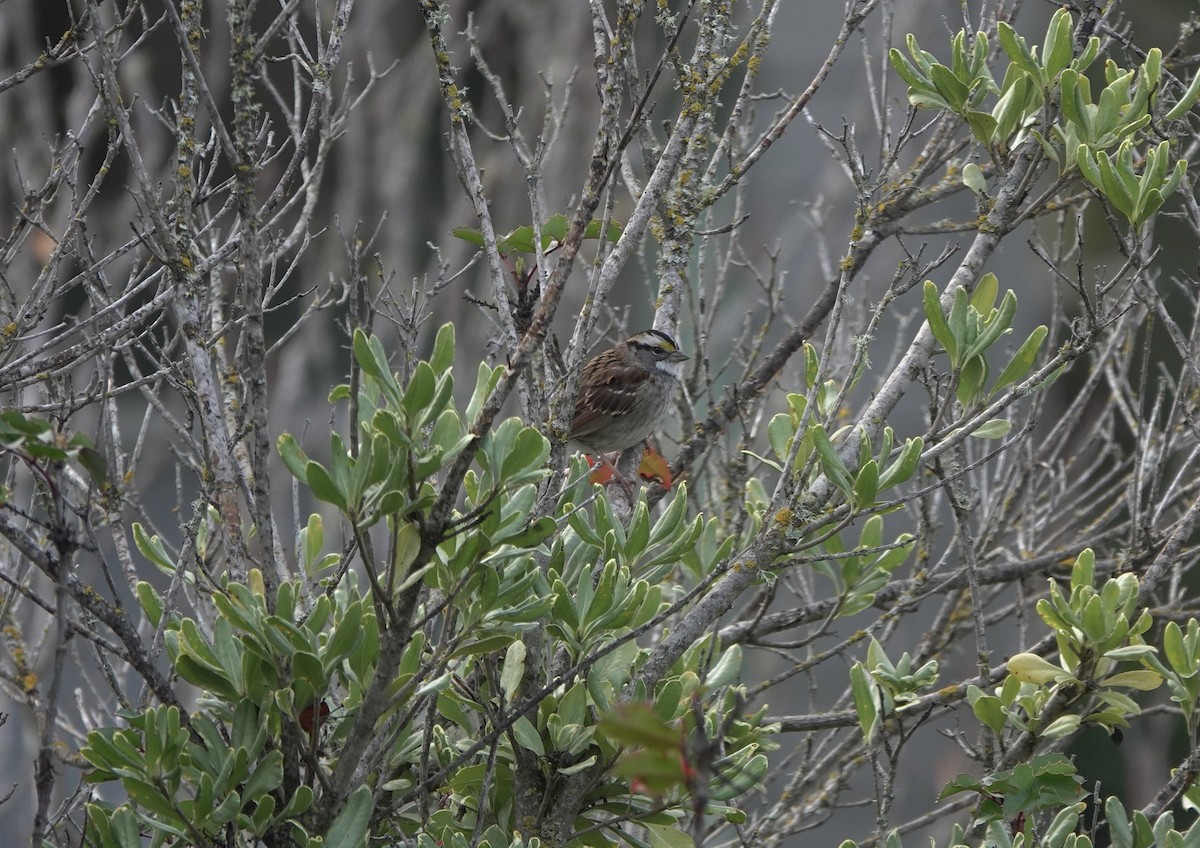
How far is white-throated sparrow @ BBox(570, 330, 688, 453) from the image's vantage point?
5.11 metres

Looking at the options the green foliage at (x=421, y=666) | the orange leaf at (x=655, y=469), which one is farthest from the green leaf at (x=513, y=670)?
the orange leaf at (x=655, y=469)

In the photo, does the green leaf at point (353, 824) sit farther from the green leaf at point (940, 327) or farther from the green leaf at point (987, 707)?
the green leaf at point (940, 327)

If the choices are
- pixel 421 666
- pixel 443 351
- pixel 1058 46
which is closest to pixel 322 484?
pixel 443 351

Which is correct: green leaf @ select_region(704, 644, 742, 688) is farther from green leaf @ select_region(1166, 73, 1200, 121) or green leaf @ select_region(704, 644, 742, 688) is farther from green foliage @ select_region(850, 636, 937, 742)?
green leaf @ select_region(1166, 73, 1200, 121)

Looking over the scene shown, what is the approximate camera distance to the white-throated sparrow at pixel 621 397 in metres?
5.11

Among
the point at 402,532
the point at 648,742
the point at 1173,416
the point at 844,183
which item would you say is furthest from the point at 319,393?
the point at 648,742

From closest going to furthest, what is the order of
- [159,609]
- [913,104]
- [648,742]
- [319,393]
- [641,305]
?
[648,742] < [159,609] < [913,104] < [319,393] < [641,305]

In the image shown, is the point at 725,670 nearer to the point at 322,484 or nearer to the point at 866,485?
the point at 866,485

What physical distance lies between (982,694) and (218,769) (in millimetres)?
1537

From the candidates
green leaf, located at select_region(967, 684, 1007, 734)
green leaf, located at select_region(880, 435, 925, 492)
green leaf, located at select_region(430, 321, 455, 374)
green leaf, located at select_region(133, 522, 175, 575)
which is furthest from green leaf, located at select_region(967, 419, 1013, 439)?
green leaf, located at select_region(133, 522, 175, 575)

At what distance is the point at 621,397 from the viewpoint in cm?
534

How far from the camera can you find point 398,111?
932cm

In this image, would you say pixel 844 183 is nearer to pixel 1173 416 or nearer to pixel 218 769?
pixel 1173 416

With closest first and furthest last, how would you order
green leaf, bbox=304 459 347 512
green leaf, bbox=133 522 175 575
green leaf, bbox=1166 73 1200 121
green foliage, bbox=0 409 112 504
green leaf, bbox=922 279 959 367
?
green foliage, bbox=0 409 112 504 → green leaf, bbox=304 459 347 512 → green leaf, bbox=133 522 175 575 → green leaf, bbox=922 279 959 367 → green leaf, bbox=1166 73 1200 121
